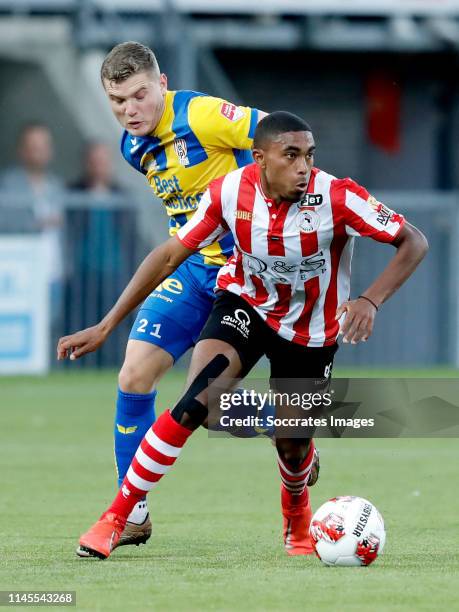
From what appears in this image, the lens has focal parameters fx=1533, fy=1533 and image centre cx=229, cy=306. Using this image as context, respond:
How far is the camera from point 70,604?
530cm

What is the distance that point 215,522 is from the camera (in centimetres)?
776

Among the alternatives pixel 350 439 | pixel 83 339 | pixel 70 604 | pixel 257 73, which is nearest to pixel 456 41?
pixel 257 73

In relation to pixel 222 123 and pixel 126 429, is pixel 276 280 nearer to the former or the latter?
pixel 222 123

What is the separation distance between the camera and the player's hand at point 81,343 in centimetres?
641

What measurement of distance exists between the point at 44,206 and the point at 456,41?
6.79m

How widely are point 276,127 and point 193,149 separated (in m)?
1.02

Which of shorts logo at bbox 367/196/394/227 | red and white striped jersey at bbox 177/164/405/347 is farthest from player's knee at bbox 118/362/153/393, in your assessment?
shorts logo at bbox 367/196/394/227

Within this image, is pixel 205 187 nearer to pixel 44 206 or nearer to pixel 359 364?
pixel 44 206

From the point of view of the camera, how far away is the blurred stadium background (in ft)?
Result: 53.7

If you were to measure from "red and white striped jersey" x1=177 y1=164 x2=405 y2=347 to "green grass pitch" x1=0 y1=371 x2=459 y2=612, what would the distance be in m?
1.10

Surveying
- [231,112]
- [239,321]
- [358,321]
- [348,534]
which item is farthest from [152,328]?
[348,534]

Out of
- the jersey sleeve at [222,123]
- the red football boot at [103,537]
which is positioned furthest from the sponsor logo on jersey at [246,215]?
the red football boot at [103,537]

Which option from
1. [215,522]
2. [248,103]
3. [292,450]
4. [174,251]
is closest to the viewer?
[174,251]

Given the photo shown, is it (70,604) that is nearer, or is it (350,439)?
(70,604)
